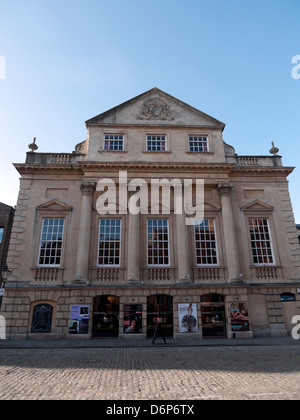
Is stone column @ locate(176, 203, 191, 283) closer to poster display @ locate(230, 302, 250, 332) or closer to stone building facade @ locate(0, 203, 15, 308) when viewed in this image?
poster display @ locate(230, 302, 250, 332)

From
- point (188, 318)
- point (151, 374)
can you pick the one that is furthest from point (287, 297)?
point (151, 374)

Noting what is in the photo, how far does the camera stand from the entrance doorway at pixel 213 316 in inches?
704

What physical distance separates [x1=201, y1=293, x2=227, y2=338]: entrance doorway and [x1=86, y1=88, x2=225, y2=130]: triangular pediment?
46.2 feet

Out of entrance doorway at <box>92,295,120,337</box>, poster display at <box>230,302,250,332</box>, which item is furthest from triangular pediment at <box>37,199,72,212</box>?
poster display at <box>230,302,250,332</box>

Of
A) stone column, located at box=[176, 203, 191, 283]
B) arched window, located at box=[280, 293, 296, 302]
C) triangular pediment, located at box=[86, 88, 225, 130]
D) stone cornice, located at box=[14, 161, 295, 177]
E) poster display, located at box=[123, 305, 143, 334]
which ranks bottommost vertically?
poster display, located at box=[123, 305, 143, 334]

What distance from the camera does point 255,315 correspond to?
18.5 m

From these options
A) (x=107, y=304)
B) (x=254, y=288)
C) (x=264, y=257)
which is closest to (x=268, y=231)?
(x=264, y=257)

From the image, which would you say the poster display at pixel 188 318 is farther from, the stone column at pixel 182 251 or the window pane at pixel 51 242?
the window pane at pixel 51 242

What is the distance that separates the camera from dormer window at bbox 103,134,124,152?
21844 millimetres

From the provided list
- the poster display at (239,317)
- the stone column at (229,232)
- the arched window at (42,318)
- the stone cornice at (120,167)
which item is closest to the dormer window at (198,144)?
the stone cornice at (120,167)

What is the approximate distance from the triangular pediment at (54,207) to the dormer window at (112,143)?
18.6 feet

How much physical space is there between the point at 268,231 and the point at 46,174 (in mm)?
18006

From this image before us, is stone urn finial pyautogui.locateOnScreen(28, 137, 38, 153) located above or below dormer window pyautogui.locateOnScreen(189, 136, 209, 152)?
below
